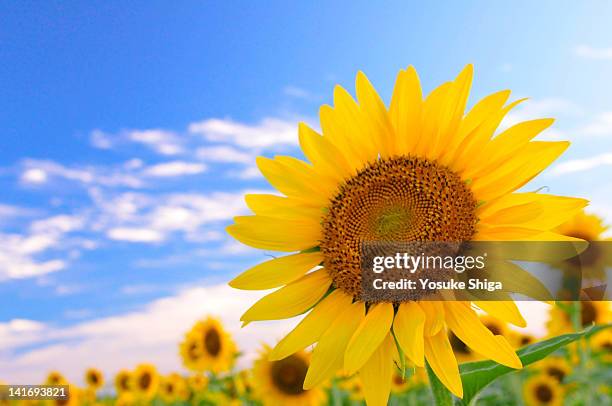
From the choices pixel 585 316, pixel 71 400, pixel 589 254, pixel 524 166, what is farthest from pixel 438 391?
pixel 71 400

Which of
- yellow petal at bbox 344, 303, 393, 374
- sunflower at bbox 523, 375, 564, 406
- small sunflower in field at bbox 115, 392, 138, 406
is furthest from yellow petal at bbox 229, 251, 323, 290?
small sunflower in field at bbox 115, 392, 138, 406

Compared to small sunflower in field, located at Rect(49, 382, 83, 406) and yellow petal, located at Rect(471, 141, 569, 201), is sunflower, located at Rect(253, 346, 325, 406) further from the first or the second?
small sunflower in field, located at Rect(49, 382, 83, 406)

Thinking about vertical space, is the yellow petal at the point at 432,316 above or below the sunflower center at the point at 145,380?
below

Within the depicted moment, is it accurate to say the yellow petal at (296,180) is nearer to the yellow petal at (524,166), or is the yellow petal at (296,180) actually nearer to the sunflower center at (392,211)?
the sunflower center at (392,211)

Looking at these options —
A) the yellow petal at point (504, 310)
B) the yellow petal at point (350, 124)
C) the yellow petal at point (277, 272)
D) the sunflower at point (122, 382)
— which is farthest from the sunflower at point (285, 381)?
the sunflower at point (122, 382)

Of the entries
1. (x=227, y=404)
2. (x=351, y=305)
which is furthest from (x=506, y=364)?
(x=227, y=404)

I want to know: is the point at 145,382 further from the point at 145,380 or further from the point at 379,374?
the point at 379,374
